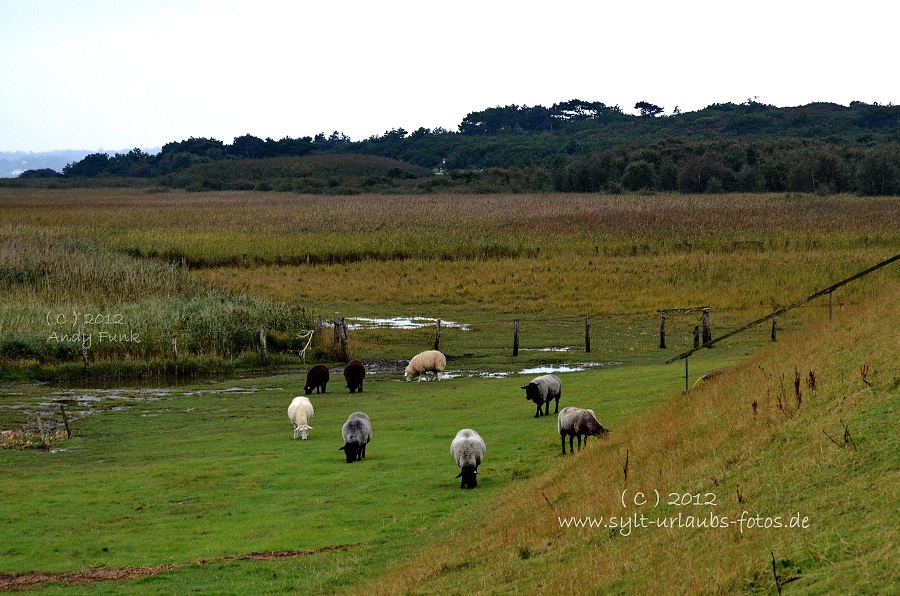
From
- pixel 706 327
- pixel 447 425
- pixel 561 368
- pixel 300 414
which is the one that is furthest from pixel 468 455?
pixel 706 327

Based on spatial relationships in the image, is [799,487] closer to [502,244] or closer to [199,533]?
[199,533]

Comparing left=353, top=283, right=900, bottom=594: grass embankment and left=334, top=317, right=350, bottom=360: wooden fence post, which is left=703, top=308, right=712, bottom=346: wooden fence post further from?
left=353, top=283, right=900, bottom=594: grass embankment

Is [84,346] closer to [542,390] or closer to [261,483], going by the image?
[261,483]

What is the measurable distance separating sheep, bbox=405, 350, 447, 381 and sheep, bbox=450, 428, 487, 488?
14.7 meters

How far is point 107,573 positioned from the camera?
47.4ft

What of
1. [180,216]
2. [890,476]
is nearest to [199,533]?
[890,476]

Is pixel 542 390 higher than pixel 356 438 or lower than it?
higher

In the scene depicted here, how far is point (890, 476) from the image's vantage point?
9844 millimetres

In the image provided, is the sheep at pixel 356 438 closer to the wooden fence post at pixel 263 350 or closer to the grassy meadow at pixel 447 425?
the grassy meadow at pixel 447 425

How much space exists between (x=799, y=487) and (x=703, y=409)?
621cm

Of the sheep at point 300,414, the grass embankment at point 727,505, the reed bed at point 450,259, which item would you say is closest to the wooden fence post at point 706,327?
the reed bed at point 450,259

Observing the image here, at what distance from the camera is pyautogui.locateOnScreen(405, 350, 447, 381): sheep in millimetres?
33000

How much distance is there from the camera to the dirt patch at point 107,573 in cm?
1415

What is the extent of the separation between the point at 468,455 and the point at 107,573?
646 centimetres
